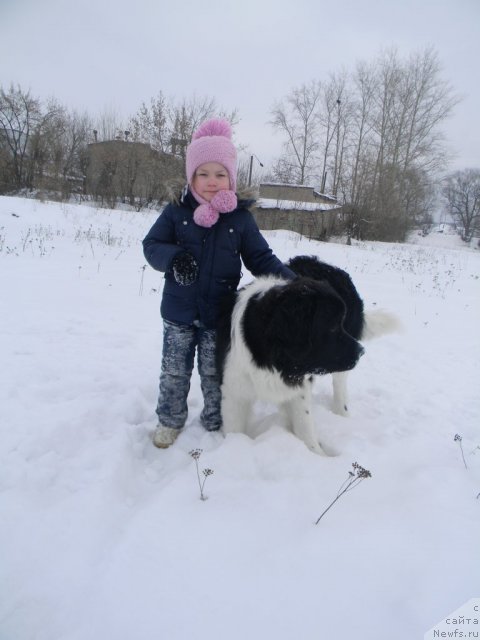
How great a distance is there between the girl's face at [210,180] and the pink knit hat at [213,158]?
0.03 meters

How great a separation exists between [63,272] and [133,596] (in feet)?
20.8

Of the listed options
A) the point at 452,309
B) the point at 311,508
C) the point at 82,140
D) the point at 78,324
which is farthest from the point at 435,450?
the point at 82,140

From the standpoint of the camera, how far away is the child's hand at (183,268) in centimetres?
230

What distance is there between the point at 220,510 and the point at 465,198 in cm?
6030

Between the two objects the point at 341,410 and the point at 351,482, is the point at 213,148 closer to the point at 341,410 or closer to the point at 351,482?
the point at 351,482

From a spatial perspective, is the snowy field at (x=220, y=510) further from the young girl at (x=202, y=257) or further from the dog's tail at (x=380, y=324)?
the dog's tail at (x=380, y=324)

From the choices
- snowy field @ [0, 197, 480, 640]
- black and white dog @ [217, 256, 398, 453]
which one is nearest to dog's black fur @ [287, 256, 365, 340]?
black and white dog @ [217, 256, 398, 453]

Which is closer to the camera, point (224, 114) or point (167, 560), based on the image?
point (167, 560)

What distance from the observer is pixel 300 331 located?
2.32 m

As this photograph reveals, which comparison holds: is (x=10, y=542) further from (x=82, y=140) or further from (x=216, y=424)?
(x=82, y=140)

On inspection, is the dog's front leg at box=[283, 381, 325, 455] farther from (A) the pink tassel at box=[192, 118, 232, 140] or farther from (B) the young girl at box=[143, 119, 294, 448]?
(A) the pink tassel at box=[192, 118, 232, 140]

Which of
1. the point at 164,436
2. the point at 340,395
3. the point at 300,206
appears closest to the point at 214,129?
the point at 164,436

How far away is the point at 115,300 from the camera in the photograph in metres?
5.61

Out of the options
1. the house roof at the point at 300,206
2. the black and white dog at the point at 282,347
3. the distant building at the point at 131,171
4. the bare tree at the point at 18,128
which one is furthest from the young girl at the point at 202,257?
the bare tree at the point at 18,128
